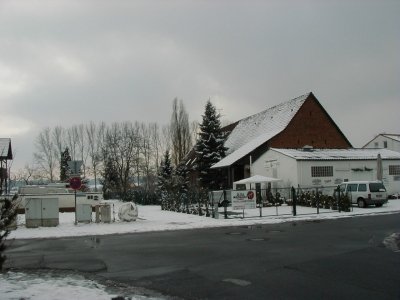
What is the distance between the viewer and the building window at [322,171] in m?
37.7

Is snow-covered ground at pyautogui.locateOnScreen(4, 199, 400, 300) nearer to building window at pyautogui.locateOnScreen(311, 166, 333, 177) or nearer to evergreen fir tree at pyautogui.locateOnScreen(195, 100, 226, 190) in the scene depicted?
building window at pyautogui.locateOnScreen(311, 166, 333, 177)

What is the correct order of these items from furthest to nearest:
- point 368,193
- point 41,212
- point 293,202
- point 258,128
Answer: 1. point 258,128
2. point 368,193
3. point 293,202
4. point 41,212

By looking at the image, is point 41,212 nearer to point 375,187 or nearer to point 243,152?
point 375,187

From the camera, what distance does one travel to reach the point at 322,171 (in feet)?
125

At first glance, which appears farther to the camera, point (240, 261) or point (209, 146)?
point (209, 146)

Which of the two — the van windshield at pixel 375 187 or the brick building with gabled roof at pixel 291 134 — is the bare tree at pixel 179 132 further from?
the van windshield at pixel 375 187

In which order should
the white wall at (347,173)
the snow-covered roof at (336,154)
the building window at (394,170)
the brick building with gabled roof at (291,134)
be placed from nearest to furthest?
the white wall at (347,173), the snow-covered roof at (336,154), the building window at (394,170), the brick building with gabled roof at (291,134)

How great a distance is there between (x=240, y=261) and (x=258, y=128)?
4419 cm

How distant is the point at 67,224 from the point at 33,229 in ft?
7.48

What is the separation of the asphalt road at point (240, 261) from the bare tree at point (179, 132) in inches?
2116

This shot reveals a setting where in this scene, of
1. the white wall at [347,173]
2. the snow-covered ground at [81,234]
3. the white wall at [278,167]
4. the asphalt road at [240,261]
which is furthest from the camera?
the white wall at [278,167]

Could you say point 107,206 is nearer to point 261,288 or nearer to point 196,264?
point 196,264

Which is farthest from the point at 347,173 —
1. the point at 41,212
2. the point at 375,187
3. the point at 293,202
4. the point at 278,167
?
the point at 41,212

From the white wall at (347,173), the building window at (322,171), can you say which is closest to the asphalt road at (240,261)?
the white wall at (347,173)
